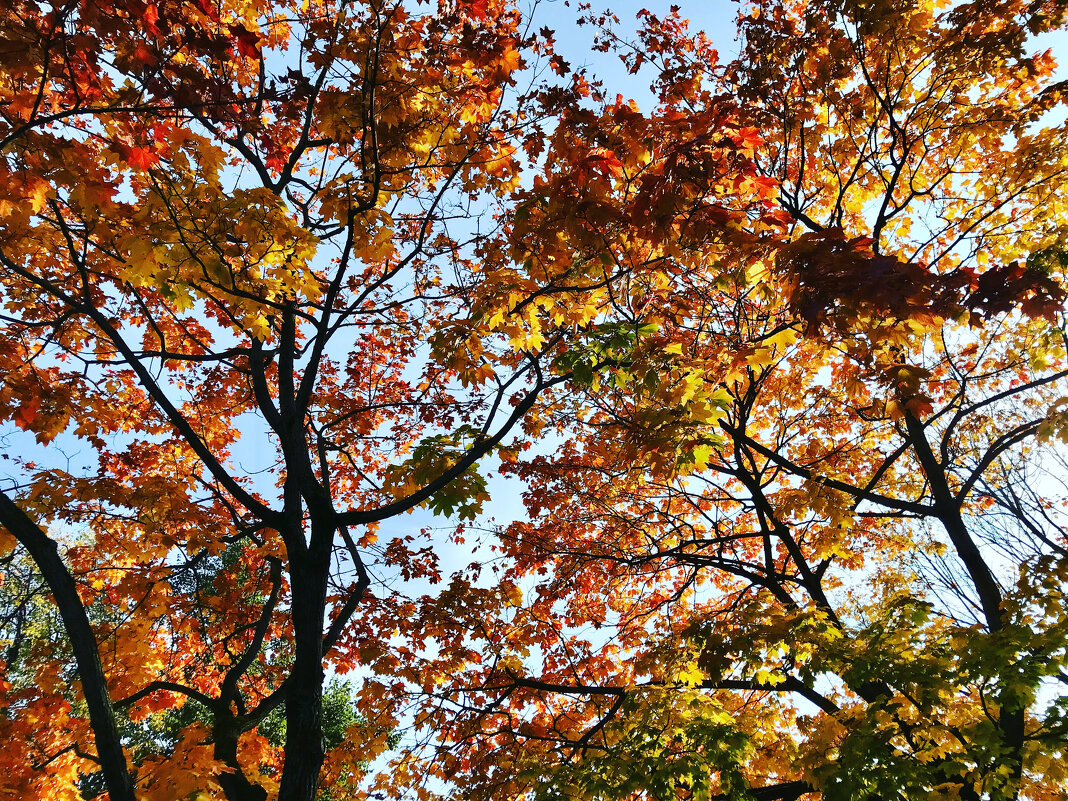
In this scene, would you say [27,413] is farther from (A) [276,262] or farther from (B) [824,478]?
(B) [824,478]

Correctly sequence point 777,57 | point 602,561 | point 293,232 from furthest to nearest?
point 602,561
point 777,57
point 293,232

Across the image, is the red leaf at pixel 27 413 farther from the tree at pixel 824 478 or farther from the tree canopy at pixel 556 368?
the tree at pixel 824 478

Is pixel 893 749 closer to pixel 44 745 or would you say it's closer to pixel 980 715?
pixel 980 715

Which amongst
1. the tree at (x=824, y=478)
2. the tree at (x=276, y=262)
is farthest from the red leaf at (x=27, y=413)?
the tree at (x=824, y=478)

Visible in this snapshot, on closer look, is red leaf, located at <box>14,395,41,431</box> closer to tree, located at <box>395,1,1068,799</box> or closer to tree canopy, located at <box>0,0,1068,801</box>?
tree canopy, located at <box>0,0,1068,801</box>

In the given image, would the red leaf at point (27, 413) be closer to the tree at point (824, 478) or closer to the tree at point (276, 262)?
the tree at point (276, 262)

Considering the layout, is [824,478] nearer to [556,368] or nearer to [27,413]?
[556,368]

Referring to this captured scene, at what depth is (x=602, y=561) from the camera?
9625mm

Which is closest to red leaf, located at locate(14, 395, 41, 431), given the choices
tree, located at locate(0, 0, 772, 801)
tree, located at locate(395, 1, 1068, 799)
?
tree, located at locate(0, 0, 772, 801)

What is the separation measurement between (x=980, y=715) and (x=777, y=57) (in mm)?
7227

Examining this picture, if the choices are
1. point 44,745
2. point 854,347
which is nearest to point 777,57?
point 854,347

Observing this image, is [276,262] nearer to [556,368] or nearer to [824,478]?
[556,368]

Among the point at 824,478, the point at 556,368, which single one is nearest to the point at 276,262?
the point at 556,368

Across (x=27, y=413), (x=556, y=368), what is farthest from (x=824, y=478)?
(x=27, y=413)
